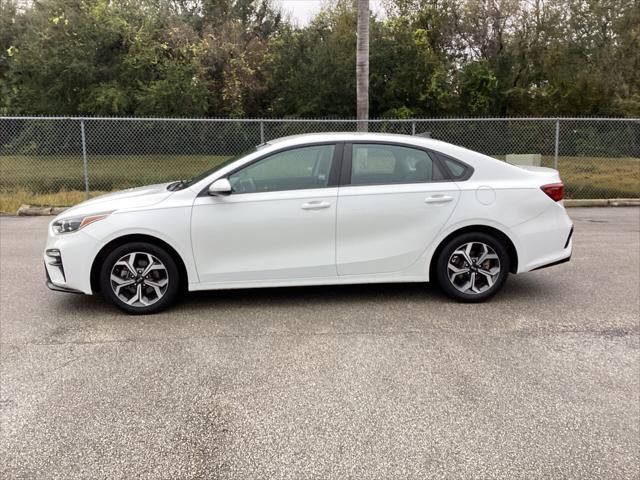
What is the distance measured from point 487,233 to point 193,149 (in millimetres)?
9887

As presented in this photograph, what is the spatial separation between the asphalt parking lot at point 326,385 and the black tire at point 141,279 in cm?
14

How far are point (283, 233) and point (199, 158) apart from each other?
931cm

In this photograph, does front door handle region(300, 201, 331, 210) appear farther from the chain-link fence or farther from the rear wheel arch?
the chain-link fence

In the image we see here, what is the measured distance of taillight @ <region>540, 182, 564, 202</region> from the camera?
549 cm

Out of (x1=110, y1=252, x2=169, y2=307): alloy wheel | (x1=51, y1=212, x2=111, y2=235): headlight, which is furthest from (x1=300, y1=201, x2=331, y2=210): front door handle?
(x1=51, y1=212, x2=111, y2=235): headlight

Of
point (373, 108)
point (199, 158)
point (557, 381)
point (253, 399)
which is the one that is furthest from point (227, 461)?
point (373, 108)

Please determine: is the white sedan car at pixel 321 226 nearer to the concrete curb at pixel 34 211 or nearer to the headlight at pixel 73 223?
the headlight at pixel 73 223

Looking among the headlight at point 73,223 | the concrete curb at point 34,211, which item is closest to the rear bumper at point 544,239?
the headlight at point 73,223

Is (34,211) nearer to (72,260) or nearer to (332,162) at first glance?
(72,260)

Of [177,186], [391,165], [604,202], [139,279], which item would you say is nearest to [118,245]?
[139,279]

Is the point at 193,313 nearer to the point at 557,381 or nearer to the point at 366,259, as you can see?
the point at 366,259

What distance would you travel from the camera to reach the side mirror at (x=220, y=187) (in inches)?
200

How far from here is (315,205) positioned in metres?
5.21

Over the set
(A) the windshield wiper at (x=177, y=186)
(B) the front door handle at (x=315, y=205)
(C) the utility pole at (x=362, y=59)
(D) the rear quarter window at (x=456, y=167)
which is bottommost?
(B) the front door handle at (x=315, y=205)
